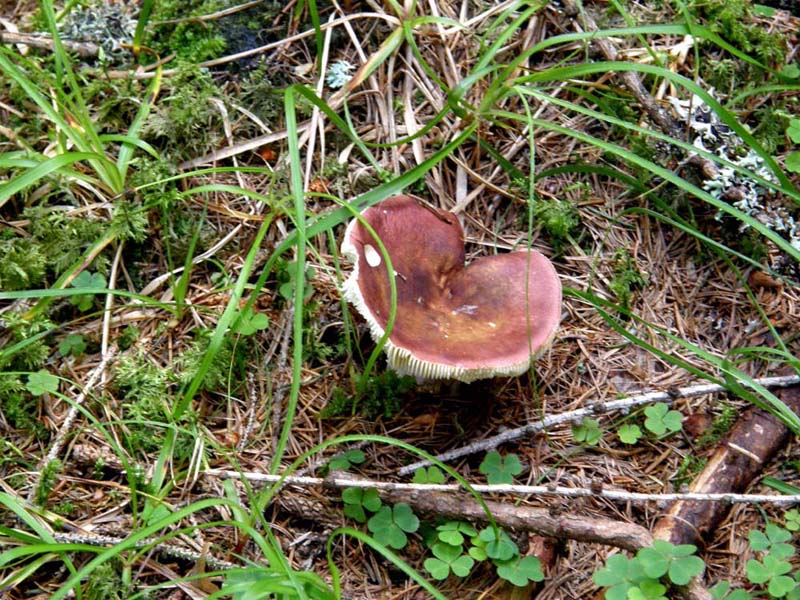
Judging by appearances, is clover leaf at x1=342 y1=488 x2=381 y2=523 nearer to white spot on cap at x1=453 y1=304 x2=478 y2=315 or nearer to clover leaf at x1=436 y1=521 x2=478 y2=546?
clover leaf at x1=436 y1=521 x2=478 y2=546

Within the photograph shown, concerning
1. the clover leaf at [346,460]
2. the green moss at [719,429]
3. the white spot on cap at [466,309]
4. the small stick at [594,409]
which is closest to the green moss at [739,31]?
the small stick at [594,409]

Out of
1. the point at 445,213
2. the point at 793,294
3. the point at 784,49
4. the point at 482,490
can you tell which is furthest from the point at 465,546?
the point at 784,49

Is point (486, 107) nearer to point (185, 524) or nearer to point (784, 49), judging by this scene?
point (784, 49)

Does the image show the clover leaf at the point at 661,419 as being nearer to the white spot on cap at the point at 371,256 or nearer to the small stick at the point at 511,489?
Answer: the small stick at the point at 511,489

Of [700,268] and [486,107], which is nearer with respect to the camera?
[486,107]

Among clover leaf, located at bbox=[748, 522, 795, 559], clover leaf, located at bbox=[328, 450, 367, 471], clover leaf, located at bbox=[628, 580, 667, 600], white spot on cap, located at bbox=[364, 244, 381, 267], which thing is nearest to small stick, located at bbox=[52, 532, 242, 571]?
clover leaf, located at bbox=[328, 450, 367, 471]

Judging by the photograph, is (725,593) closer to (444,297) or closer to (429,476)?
(429,476)
